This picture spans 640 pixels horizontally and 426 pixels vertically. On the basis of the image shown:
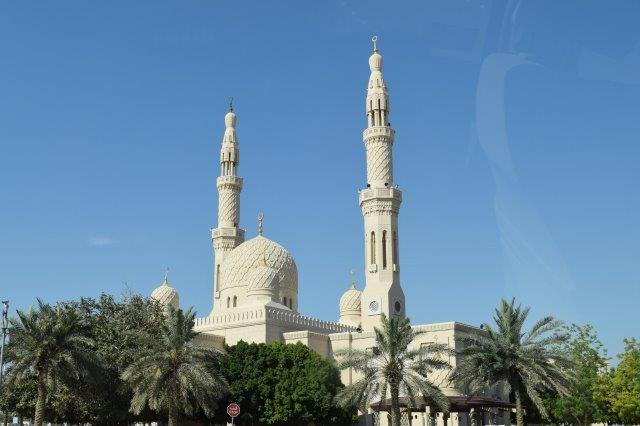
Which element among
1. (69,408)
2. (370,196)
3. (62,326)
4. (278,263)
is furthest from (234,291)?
(62,326)

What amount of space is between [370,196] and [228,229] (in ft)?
47.8

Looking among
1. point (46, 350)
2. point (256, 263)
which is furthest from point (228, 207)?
point (46, 350)

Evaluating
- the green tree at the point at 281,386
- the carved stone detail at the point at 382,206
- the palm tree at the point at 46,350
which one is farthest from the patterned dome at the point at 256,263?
the palm tree at the point at 46,350

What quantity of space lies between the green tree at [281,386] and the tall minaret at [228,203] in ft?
52.3

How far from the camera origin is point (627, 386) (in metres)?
42.8

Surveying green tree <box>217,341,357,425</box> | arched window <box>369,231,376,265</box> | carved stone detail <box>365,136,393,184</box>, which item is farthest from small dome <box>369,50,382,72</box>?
green tree <box>217,341,357,425</box>

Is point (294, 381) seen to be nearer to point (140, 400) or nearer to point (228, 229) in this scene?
point (140, 400)

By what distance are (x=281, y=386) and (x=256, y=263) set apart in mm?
14296

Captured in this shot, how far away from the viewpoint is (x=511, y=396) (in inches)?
1421

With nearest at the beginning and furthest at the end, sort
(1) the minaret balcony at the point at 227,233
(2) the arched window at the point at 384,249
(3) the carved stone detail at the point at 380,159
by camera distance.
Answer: (2) the arched window at the point at 384,249 → (3) the carved stone detail at the point at 380,159 → (1) the minaret balcony at the point at 227,233

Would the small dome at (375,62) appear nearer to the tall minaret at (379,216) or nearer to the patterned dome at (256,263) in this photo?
the tall minaret at (379,216)

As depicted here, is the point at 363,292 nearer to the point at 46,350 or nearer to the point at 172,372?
the point at 172,372

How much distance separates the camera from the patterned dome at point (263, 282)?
52094 mm

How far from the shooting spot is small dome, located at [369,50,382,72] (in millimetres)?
53188
